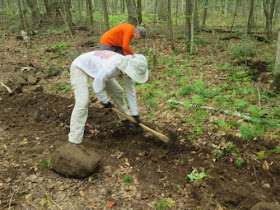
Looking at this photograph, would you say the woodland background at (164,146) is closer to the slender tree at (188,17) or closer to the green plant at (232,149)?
the green plant at (232,149)

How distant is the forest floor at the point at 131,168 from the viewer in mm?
2926

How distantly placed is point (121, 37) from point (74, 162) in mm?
4110

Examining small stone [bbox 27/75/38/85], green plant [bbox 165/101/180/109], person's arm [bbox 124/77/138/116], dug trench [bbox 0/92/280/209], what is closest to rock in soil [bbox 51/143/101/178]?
dug trench [bbox 0/92/280/209]

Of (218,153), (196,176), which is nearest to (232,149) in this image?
(218,153)

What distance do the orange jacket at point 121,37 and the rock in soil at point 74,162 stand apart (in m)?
3.64

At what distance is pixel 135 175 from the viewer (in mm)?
3484

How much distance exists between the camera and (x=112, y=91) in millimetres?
4480

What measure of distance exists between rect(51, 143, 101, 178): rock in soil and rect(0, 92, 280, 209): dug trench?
5.2 inches

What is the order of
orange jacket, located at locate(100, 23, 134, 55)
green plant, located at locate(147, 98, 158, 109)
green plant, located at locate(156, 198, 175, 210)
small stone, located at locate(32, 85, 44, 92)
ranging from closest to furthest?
green plant, located at locate(156, 198, 175, 210) < green plant, located at locate(147, 98, 158, 109) < orange jacket, located at locate(100, 23, 134, 55) < small stone, located at locate(32, 85, 44, 92)

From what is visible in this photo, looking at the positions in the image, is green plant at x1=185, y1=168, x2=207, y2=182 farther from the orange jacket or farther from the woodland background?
the orange jacket

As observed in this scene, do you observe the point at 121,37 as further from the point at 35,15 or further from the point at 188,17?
the point at 35,15

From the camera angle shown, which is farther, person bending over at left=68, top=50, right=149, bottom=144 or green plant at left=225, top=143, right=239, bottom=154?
green plant at left=225, top=143, right=239, bottom=154

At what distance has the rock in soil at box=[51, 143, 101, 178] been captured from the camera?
3266mm

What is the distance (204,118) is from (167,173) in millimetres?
1932
